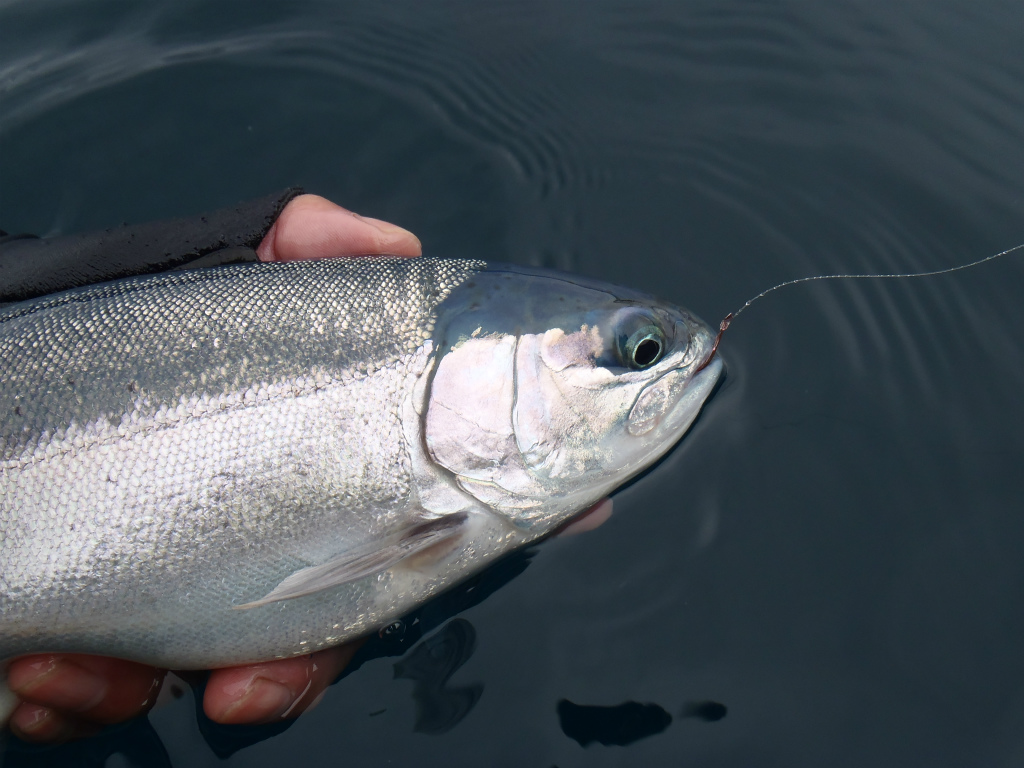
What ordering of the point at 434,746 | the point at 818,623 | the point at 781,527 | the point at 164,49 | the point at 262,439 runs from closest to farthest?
the point at 262,439 → the point at 434,746 → the point at 818,623 → the point at 781,527 → the point at 164,49

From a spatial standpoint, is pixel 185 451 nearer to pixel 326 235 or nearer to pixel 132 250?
pixel 326 235

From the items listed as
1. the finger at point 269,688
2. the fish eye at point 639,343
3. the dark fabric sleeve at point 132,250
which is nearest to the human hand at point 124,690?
the finger at point 269,688

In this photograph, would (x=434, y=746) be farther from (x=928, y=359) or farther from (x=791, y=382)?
(x=928, y=359)

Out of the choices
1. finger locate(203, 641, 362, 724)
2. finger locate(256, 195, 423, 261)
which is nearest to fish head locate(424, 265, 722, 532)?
finger locate(256, 195, 423, 261)

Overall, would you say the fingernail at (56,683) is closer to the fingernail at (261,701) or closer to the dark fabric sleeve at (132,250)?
the fingernail at (261,701)

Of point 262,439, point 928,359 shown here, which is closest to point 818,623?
point 928,359

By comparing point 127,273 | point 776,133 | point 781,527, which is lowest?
point 781,527
